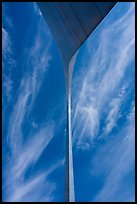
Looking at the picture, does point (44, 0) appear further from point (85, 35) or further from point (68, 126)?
point (68, 126)

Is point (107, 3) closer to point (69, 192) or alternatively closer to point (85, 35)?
point (85, 35)

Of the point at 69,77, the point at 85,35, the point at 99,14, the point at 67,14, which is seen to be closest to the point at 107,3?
the point at 99,14

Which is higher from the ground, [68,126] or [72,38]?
[72,38]

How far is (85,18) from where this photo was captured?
34.3 ft

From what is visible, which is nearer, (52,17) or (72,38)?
(72,38)

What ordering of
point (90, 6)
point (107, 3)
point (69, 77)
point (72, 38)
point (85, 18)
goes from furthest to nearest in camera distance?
point (69, 77) → point (72, 38) → point (85, 18) → point (90, 6) → point (107, 3)

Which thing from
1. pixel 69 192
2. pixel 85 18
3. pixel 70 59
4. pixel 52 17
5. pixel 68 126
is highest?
pixel 52 17

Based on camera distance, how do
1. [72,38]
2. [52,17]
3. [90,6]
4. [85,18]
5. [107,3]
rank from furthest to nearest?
[52,17] < [72,38] < [85,18] < [90,6] < [107,3]

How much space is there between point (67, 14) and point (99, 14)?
298cm

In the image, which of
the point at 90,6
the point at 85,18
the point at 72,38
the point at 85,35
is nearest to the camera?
the point at 90,6

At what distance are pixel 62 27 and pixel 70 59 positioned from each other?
2.20 meters

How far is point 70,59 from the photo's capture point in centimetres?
1501

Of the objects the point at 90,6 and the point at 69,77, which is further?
the point at 69,77

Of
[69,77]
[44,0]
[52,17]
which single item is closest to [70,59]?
[69,77]
